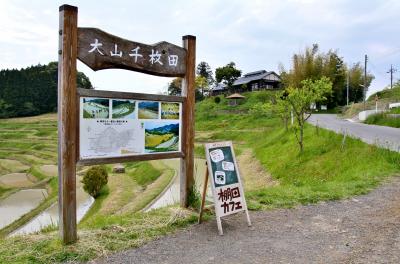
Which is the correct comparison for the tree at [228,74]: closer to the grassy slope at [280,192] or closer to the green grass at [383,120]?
the green grass at [383,120]

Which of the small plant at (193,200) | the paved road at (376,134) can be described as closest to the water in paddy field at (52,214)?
the small plant at (193,200)

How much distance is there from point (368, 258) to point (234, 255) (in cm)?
127

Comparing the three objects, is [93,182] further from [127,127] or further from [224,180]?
[224,180]

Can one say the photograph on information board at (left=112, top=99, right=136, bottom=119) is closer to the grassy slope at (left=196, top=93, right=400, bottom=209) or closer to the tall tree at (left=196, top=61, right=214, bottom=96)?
the grassy slope at (left=196, top=93, right=400, bottom=209)

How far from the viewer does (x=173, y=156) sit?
4.70 metres

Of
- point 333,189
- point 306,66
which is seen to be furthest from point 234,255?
Result: point 306,66

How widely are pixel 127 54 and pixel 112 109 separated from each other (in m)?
0.70

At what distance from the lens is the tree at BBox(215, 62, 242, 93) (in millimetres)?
57344

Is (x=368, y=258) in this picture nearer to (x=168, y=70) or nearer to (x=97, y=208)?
(x=168, y=70)

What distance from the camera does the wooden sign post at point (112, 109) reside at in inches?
142

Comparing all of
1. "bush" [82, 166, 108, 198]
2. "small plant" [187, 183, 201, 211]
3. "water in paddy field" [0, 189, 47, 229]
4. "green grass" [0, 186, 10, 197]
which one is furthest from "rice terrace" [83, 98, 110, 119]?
"green grass" [0, 186, 10, 197]

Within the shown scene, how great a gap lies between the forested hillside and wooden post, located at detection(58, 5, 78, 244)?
180ft

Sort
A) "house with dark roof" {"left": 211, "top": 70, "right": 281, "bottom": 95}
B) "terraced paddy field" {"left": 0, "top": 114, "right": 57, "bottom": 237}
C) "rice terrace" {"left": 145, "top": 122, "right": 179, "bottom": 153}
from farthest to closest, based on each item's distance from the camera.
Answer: "house with dark roof" {"left": 211, "top": 70, "right": 281, "bottom": 95}, "terraced paddy field" {"left": 0, "top": 114, "right": 57, "bottom": 237}, "rice terrace" {"left": 145, "top": 122, "right": 179, "bottom": 153}

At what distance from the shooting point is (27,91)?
57.3 m
